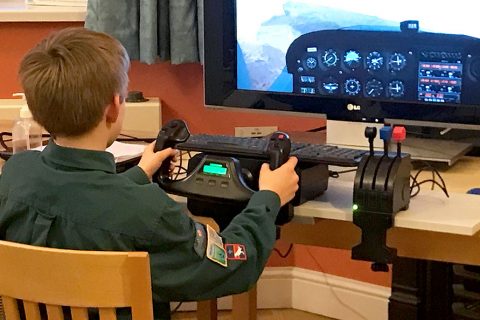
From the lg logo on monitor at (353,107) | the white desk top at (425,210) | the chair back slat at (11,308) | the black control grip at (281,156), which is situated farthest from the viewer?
the lg logo on monitor at (353,107)

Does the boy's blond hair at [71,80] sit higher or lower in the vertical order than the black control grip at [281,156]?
higher

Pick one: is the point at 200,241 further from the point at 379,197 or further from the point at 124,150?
the point at 124,150

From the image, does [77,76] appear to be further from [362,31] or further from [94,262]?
[362,31]

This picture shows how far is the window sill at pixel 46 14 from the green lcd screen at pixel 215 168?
40.5 inches

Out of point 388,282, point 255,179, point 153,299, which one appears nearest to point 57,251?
point 153,299

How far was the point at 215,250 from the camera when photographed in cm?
137

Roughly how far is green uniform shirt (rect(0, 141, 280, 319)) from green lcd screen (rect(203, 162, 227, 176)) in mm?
211

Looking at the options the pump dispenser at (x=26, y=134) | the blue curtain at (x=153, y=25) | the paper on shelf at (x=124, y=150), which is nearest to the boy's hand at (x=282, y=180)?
the paper on shelf at (x=124, y=150)

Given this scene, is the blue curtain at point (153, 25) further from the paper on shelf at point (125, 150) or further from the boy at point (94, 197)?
the boy at point (94, 197)

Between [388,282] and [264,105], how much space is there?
90 centimetres

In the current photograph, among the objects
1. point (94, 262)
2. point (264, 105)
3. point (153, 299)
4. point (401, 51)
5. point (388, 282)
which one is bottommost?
point (388, 282)

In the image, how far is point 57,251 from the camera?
1.21m

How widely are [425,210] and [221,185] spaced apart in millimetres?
382

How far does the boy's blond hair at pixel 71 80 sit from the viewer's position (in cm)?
134
